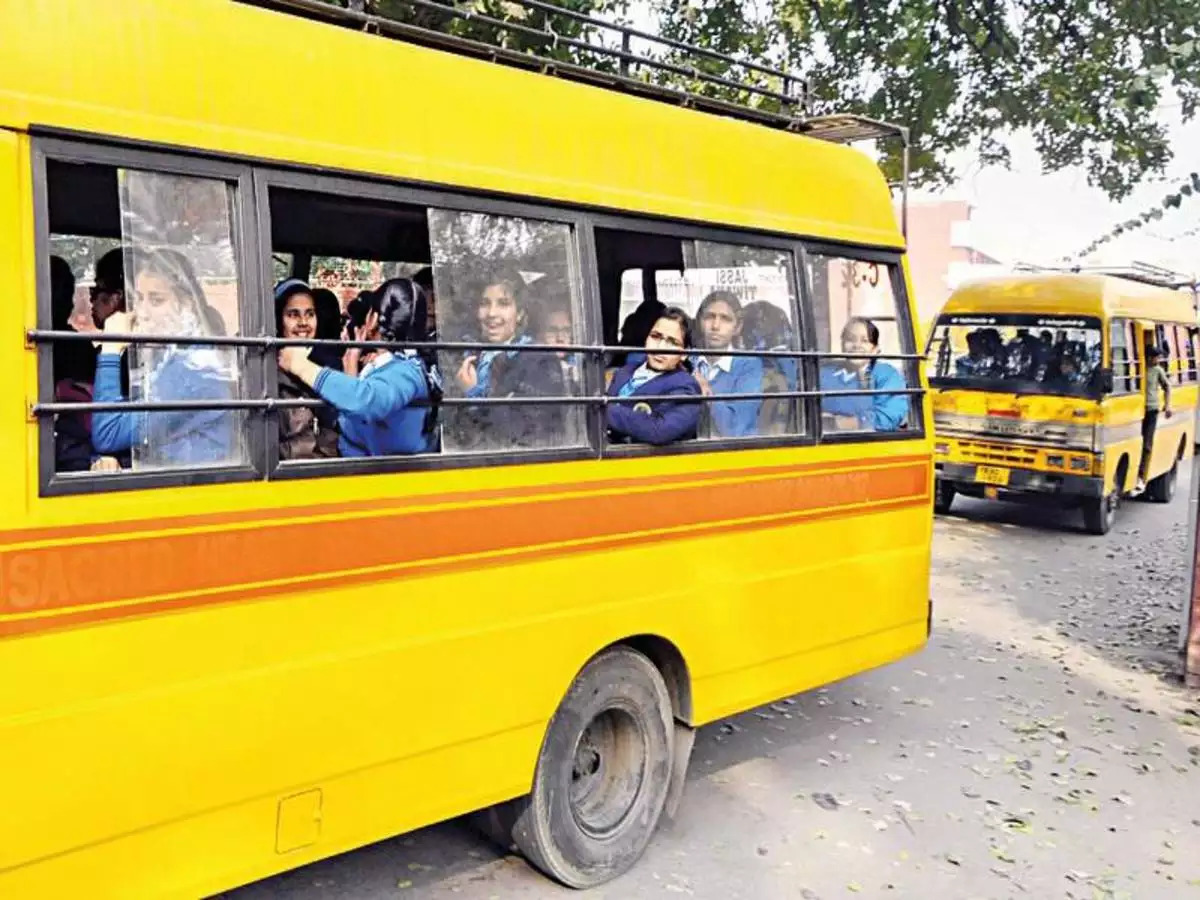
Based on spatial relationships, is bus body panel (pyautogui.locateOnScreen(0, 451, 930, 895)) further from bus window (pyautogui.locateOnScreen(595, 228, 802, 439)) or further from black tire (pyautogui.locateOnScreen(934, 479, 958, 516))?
black tire (pyautogui.locateOnScreen(934, 479, 958, 516))

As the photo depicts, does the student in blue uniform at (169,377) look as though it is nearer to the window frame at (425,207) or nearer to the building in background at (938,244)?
the window frame at (425,207)

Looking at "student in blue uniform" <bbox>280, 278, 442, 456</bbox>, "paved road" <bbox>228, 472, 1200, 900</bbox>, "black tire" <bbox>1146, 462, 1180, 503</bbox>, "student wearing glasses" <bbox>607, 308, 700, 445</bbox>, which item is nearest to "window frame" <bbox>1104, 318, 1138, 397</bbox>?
"black tire" <bbox>1146, 462, 1180, 503</bbox>

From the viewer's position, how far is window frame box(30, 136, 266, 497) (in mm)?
2875

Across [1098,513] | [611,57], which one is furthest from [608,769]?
[1098,513]

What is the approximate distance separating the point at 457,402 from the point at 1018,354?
11.1 meters

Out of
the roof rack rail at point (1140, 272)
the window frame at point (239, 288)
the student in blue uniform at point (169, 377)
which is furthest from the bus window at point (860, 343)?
the roof rack rail at point (1140, 272)

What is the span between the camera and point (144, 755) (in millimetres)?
3053

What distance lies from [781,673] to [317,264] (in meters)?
2.69

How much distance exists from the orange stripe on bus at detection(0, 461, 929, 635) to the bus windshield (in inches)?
361

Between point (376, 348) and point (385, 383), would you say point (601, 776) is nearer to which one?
point (385, 383)

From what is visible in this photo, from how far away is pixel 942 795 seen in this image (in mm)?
5750

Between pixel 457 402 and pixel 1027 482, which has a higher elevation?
pixel 457 402

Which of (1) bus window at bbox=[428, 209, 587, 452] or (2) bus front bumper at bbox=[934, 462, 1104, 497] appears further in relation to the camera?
(2) bus front bumper at bbox=[934, 462, 1104, 497]

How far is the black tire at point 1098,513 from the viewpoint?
13.3 m
